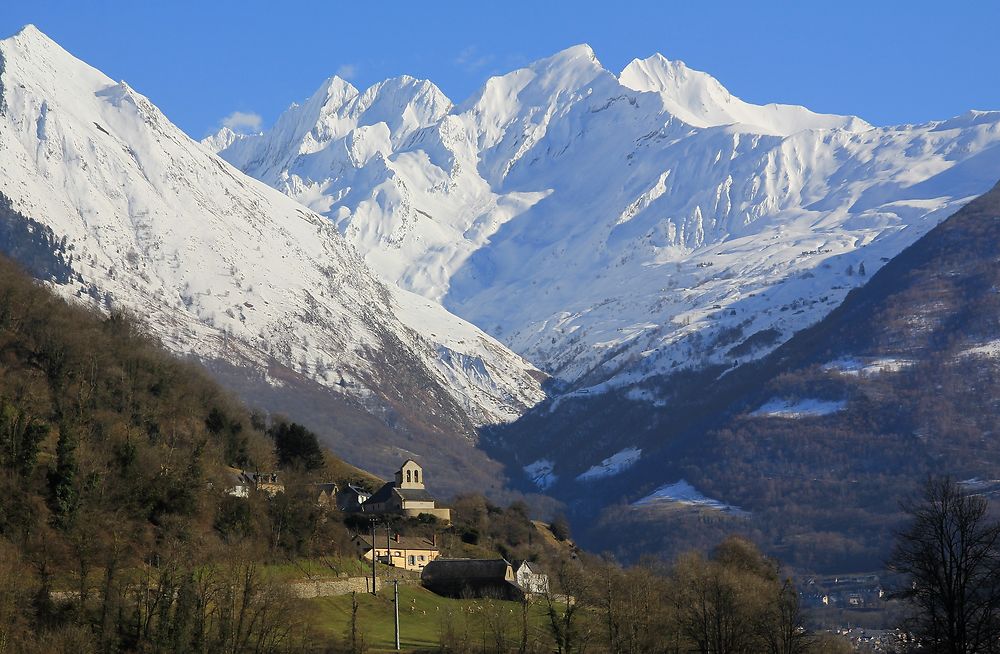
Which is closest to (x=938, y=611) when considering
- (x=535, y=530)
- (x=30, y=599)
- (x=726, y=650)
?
(x=726, y=650)

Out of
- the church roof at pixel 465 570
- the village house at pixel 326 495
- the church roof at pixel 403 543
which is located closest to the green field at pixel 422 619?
the church roof at pixel 465 570

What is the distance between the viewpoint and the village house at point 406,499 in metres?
136

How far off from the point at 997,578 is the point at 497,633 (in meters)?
32.5

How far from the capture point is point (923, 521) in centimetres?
6166

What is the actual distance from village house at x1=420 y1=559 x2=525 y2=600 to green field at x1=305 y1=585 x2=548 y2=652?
3483 mm

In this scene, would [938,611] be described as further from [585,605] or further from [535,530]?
[535,530]

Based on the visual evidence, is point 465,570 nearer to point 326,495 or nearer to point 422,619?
point 422,619

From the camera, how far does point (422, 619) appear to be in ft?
316

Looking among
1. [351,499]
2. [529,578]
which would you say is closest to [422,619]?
[529,578]

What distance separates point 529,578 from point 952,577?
181 feet

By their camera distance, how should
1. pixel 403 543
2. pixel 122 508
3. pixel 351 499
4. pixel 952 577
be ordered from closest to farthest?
pixel 952 577, pixel 122 508, pixel 403 543, pixel 351 499

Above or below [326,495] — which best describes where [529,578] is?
below

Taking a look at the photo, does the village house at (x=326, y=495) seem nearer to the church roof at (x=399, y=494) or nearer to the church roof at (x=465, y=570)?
the church roof at (x=399, y=494)

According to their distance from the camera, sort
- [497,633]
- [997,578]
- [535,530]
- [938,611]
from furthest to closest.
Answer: [535,530] → [497,633] → [938,611] → [997,578]
